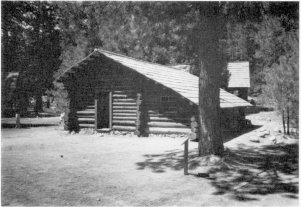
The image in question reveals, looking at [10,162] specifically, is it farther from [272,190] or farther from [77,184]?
[272,190]

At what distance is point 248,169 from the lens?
980 cm

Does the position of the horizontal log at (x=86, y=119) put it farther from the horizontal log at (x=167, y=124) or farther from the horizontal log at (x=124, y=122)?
the horizontal log at (x=167, y=124)

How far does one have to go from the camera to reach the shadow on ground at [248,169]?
764 cm

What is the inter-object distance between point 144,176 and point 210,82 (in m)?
3.90

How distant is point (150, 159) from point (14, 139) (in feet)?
31.5

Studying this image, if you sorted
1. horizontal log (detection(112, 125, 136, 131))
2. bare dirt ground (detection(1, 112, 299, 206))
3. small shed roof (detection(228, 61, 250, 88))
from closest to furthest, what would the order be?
1. bare dirt ground (detection(1, 112, 299, 206))
2. horizontal log (detection(112, 125, 136, 131))
3. small shed roof (detection(228, 61, 250, 88))

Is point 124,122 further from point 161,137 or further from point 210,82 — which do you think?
point 210,82

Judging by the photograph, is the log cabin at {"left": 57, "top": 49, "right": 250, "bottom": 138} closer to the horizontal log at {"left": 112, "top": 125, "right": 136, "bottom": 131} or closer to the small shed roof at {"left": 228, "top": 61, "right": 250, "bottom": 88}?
the horizontal log at {"left": 112, "top": 125, "right": 136, "bottom": 131}

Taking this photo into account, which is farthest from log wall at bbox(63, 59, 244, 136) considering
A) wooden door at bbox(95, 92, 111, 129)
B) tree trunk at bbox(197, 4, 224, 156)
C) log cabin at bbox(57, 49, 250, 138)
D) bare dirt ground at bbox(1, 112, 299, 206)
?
tree trunk at bbox(197, 4, 224, 156)

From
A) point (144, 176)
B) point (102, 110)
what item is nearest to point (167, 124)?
point (102, 110)

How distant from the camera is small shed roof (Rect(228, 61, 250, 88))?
34969 millimetres

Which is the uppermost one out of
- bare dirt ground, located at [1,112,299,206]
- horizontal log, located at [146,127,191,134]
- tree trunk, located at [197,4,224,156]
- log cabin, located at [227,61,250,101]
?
log cabin, located at [227,61,250,101]

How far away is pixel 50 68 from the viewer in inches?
1875

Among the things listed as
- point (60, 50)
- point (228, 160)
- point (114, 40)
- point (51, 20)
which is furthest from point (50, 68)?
point (228, 160)
